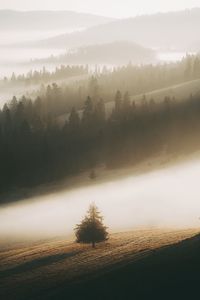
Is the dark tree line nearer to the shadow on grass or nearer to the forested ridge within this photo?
the forested ridge

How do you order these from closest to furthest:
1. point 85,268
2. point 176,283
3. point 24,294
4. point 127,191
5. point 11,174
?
point 176,283, point 24,294, point 85,268, point 127,191, point 11,174

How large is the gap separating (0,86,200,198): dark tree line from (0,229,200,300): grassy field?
2946 inches

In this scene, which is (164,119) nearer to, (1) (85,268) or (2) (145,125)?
(2) (145,125)

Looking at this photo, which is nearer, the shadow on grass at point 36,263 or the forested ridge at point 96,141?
the shadow on grass at point 36,263

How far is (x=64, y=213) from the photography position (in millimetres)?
105000

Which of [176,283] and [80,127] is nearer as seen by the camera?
[176,283]

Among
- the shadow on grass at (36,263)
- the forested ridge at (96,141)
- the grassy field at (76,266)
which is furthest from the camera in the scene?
the forested ridge at (96,141)

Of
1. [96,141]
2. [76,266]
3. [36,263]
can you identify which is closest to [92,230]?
[36,263]

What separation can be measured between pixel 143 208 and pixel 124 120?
61.1 meters

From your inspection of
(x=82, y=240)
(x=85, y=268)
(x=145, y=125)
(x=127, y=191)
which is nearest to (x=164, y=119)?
(x=145, y=125)

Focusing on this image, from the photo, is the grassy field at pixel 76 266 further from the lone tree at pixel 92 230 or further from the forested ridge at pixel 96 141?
Answer: the forested ridge at pixel 96 141

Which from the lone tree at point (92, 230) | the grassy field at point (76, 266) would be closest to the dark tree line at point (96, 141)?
the lone tree at point (92, 230)

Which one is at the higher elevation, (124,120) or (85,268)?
(124,120)

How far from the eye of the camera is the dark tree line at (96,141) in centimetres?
14188
